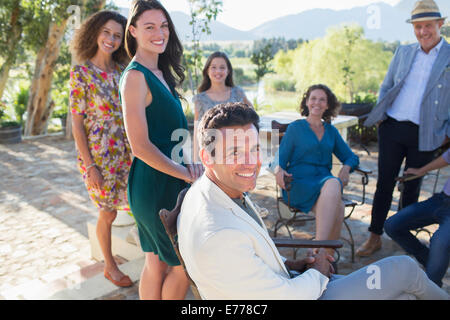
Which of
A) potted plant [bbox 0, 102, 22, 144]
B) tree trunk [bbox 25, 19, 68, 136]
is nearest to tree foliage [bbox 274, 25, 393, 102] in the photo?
tree trunk [bbox 25, 19, 68, 136]

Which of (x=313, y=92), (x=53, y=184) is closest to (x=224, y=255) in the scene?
(x=313, y=92)

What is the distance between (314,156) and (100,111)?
1.74 metres

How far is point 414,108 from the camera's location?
2977mm

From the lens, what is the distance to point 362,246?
3.29 meters

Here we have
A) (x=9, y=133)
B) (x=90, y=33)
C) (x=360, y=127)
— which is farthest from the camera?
(x=9, y=133)

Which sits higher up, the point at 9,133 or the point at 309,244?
the point at 309,244

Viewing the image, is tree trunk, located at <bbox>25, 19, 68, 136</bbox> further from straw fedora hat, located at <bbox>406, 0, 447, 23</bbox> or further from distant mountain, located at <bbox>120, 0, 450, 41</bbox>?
straw fedora hat, located at <bbox>406, 0, 447, 23</bbox>

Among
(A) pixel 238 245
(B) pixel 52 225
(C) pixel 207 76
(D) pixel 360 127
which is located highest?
(C) pixel 207 76

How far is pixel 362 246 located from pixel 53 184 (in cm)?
453

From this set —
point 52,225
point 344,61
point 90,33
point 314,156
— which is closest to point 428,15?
point 314,156

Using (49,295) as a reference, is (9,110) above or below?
above

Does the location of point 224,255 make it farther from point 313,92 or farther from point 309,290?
point 313,92

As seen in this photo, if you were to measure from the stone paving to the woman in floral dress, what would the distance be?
2.65ft
